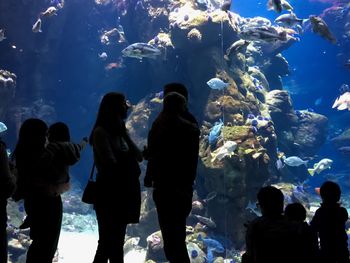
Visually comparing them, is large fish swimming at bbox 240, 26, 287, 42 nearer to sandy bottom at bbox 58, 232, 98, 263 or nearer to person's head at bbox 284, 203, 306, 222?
person's head at bbox 284, 203, 306, 222

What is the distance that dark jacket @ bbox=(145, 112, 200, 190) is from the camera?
2775 mm

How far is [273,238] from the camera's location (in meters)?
2.41

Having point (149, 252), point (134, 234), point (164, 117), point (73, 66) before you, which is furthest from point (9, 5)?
point (164, 117)

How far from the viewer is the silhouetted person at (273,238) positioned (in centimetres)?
240

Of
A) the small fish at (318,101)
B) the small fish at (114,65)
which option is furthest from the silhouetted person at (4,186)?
the small fish at (318,101)

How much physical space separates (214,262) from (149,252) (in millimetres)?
1929

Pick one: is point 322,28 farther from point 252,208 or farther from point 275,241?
point 275,241

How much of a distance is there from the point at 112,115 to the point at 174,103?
1.74 feet

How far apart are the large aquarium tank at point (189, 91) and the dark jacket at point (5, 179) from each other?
13.7 feet

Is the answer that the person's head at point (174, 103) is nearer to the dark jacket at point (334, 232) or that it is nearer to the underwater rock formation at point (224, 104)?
the dark jacket at point (334, 232)

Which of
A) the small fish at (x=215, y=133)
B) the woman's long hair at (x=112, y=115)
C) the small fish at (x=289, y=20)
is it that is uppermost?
the small fish at (x=289, y=20)

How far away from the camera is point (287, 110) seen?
17.7 metres

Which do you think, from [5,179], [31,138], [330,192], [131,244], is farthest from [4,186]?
[131,244]

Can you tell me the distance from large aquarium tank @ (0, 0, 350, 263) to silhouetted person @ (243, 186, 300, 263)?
15.5ft
